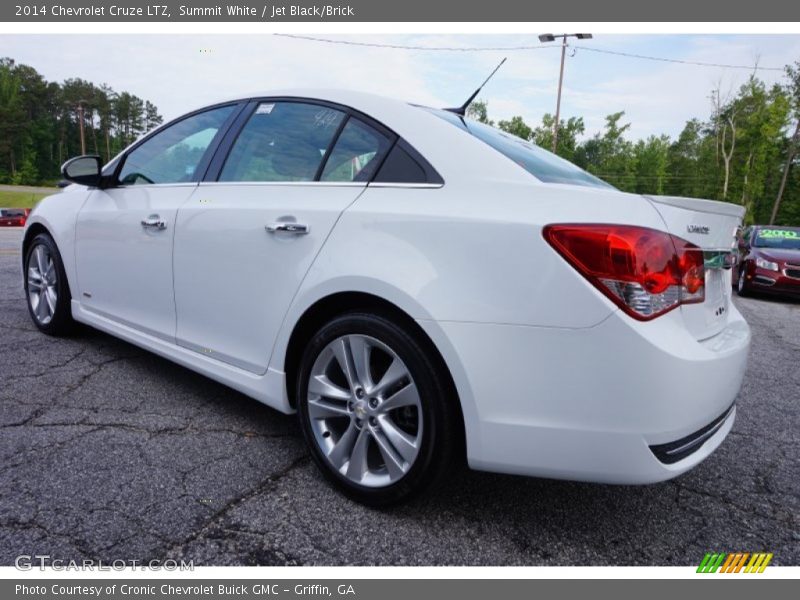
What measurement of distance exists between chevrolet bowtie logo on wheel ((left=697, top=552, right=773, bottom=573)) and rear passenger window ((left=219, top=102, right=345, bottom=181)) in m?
2.00

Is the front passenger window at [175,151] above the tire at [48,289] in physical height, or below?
above

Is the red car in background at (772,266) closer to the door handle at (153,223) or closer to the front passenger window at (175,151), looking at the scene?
the front passenger window at (175,151)

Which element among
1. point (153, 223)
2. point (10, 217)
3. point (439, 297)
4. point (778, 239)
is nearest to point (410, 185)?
point (439, 297)

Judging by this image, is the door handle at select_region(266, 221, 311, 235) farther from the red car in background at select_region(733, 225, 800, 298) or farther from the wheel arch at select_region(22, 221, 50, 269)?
the red car in background at select_region(733, 225, 800, 298)

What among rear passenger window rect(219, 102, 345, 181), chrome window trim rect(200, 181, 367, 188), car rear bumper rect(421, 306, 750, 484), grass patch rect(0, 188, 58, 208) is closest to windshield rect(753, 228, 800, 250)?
car rear bumper rect(421, 306, 750, 484)

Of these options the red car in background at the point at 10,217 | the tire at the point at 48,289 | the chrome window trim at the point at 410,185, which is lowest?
the red car in background at the point at 10,217

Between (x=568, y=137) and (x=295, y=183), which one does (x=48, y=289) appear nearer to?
(x=295, y=183)

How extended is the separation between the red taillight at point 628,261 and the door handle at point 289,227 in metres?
0.95

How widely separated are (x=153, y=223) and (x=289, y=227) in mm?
1061

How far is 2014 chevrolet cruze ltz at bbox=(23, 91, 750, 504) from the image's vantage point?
1.52m

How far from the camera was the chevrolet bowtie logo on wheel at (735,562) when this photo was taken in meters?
1.72

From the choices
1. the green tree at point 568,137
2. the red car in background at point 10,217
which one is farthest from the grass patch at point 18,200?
the green tree at point 568,137

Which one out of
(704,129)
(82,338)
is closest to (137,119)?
(704,129)

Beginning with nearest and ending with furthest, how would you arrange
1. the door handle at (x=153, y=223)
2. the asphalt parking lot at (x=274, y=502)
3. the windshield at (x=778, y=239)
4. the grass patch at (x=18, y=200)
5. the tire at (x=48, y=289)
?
the asphalt parking lot at (x=274, y=502) < the door handle at (x=153, y=223) < the tire at (x=48, y=289) < the windshield at (x=778, y=239) < the grass patch at (x=18, y=200)
